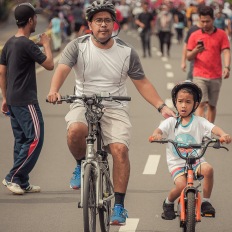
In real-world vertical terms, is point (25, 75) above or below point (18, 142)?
above

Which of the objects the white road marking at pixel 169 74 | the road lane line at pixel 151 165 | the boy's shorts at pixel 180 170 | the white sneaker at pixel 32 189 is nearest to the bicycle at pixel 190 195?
the boy's shorts at pixel 180 170

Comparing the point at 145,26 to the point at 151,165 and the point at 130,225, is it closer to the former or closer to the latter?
the point at 151,165

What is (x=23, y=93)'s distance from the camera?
9938 millimetres

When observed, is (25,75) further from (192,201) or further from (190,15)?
(190,15)

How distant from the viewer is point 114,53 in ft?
27.5

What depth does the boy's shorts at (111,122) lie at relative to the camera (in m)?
8.08

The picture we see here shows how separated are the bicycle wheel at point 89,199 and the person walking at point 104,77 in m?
0.65

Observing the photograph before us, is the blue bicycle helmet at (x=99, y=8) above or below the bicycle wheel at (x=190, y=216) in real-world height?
above

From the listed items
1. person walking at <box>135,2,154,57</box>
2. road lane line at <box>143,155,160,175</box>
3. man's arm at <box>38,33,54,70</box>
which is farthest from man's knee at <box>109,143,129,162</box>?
person walking at <box>135,2,154,57</box>

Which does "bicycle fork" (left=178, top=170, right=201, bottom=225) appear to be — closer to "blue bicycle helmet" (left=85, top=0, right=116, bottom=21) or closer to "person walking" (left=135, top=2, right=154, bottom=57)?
"blue bicycle helmet" (left=85, top=0, right=116, bottom=21)

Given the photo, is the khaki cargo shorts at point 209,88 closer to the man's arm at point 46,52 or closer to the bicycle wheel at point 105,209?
the man's arm at point 46,52

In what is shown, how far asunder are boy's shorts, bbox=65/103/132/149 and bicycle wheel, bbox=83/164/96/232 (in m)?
0.72

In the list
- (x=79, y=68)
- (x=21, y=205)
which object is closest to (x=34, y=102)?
(x=21, y=205)

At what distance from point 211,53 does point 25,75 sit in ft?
15.2
